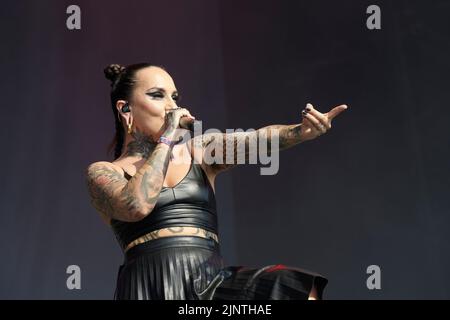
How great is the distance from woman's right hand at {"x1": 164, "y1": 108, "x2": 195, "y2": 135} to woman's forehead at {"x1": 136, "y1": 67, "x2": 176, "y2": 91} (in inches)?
5.8

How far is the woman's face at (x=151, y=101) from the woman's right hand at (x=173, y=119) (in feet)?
0.26

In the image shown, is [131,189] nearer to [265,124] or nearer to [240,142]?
[240,142]

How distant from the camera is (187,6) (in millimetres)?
4582

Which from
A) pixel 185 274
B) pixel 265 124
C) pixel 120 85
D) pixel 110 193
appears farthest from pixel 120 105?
pixel 265 124

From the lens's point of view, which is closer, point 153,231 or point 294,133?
point 153,231

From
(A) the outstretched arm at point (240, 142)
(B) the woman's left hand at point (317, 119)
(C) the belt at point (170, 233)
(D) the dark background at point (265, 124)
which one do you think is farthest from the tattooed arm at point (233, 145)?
(D) the dark background at point (265, 124)

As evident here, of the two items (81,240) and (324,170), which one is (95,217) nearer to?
(81,240)

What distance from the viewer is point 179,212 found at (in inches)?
73.8

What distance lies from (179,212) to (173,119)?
251mm

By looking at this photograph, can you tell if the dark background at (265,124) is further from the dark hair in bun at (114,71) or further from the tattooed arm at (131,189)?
the tattooed arm at (131,189)
